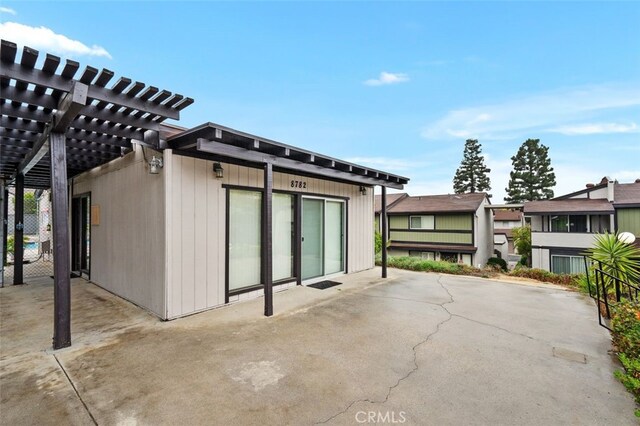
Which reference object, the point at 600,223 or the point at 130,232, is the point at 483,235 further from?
the point at 130,232

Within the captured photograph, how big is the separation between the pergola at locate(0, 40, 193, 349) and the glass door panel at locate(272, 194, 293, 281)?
7.61ft

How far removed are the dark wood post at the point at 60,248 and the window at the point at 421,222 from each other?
1636 centimetres

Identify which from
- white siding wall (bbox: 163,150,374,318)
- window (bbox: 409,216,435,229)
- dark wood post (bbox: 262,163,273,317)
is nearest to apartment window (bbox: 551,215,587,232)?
window (bbox: 409,216,435,229)

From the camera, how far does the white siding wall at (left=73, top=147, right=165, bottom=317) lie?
4039 mm

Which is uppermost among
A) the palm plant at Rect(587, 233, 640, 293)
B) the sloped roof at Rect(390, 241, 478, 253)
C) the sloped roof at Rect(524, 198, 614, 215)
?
the sloped roof at Rect(524, 198, 614, 215)

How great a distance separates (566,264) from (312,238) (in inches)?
559

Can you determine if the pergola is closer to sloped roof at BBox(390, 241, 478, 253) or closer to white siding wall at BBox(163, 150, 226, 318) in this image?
white siding wall at BBox(163, 150, 226, 318)

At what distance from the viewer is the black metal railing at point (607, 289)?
387 cm

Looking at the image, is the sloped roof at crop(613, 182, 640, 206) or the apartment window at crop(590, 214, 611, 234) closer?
the sloped roof at crop(613, 182, 640, 206)

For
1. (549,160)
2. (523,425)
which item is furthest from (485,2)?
(549,160)

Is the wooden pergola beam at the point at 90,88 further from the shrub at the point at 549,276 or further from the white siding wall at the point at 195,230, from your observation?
the shrub at the point at 549,276

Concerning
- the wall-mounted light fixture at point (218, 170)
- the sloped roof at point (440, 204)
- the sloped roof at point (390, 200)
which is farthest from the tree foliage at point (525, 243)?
the wall-mounted light fixture at point (218, 170)

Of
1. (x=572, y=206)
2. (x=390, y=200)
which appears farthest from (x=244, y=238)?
(x=572, y=206)

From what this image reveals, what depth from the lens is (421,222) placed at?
16.9 metres
